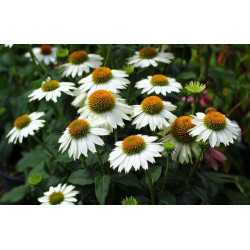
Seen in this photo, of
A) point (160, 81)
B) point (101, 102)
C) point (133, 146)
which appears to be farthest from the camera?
point (160, 81)

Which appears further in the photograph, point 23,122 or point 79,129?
point 23,122

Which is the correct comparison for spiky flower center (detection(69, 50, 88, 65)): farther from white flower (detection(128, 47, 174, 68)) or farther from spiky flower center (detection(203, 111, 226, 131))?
spiky flower center (detection(203, 111, 226, 131))

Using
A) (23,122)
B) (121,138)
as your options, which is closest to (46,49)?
(23,122)

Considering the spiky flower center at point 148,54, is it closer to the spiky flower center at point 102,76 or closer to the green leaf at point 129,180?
the spiky flower center at point 102,76

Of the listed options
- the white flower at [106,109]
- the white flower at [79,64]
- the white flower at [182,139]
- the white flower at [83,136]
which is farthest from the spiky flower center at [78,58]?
the white flower at [182,139]

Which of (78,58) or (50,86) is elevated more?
(78,58)

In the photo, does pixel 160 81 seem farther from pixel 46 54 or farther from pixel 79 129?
pixel 46 54

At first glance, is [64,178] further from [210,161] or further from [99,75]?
[210,161]
